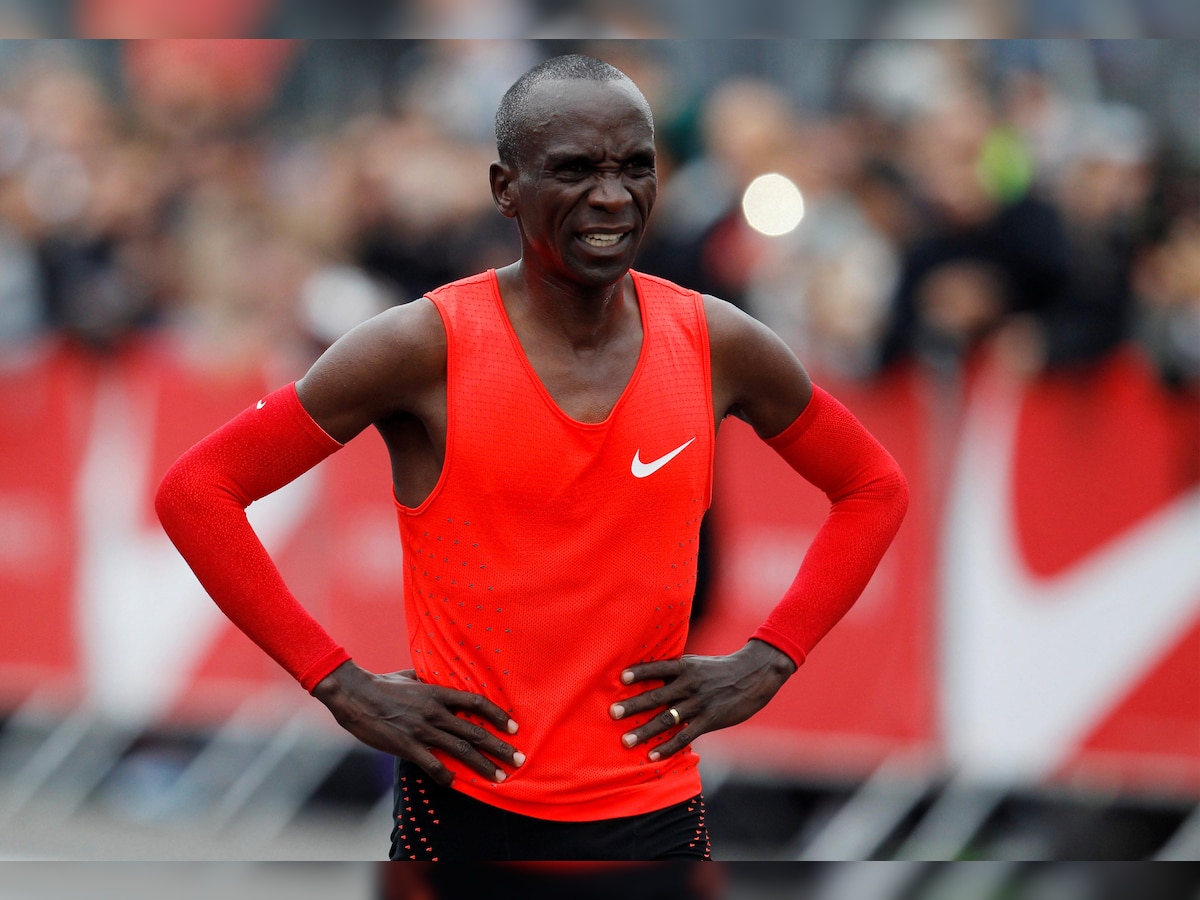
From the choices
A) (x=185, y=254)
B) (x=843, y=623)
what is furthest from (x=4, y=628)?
(x=843, y=623)

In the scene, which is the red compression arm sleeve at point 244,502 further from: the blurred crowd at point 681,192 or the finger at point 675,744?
the blurred crowd at point 681,192

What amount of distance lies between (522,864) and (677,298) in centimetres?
107

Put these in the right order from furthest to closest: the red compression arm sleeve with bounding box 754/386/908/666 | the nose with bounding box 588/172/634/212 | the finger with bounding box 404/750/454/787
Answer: the red compression arm sleeve with bounding box 754/386/908/666 → the finger with bounding box 404/750/454/787 → the nose with bounding box 588/172/634/212

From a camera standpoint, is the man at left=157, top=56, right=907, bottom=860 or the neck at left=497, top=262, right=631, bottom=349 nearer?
the man at left=157, top=56, right=907, bottom=860

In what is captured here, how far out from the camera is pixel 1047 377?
480 centimetres

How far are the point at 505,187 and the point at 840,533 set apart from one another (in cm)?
98

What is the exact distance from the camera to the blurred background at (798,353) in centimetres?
A: 479

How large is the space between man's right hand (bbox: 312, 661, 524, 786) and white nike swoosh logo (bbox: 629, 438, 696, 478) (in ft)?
1.58

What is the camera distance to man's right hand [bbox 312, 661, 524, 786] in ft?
8.08

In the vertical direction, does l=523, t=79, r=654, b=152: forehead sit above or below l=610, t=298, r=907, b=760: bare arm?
above

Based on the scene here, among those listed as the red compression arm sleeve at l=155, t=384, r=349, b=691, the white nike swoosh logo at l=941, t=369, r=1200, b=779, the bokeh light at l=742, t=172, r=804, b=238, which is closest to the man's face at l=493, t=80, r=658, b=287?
the red compression arm sleeve at l=155, t=384, r=349, b=691

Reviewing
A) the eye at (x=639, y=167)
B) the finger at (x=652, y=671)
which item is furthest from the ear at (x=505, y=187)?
the finger at (x=652, y=671)

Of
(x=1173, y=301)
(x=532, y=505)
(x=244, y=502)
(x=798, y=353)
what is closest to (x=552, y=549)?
(x=532, y=505)

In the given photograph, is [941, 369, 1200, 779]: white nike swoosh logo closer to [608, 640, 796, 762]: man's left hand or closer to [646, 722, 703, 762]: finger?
[608, 640, 796, 762]: man's left hand
